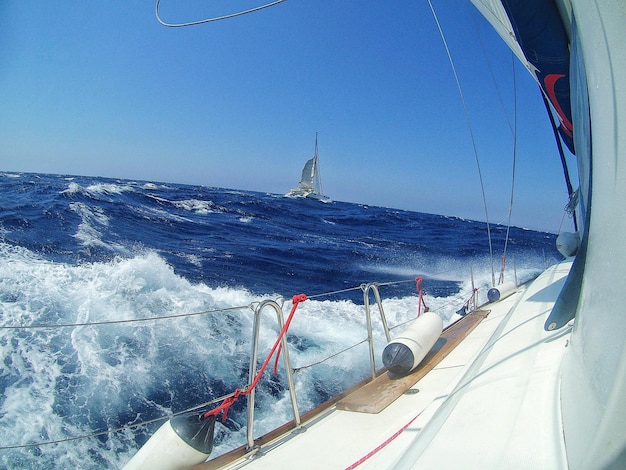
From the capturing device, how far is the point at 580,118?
56.6 inches

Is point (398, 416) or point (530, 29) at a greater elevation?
point (530, 29)

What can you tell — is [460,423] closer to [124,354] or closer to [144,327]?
[124,354]

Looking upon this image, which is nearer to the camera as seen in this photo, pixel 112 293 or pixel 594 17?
pixel 594 17

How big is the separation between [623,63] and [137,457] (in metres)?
Answer: 2.28

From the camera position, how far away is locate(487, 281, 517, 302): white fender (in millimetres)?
5533

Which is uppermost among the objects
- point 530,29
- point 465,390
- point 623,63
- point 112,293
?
point 530,29

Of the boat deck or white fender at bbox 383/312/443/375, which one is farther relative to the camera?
white fender at bbox 383/312/443/375

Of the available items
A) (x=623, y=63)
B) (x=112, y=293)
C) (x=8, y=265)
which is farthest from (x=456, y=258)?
(x=623, y=63)

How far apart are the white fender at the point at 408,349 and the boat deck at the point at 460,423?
0.51ft

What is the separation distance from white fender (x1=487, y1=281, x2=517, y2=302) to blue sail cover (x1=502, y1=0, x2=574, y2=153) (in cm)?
373

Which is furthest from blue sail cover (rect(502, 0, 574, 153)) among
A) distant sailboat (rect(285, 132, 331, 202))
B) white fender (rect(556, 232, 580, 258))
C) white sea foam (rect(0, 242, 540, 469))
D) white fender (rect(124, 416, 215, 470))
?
distant sailboat (rect(285, 132, 331, 202))

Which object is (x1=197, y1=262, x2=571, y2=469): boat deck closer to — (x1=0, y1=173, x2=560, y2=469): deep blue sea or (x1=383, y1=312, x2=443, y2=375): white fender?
(x1=383, y1=312, x2=443, y2=375): white fender

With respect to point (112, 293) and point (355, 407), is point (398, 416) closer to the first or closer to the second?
point (355, 407)

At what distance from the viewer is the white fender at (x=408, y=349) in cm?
284
